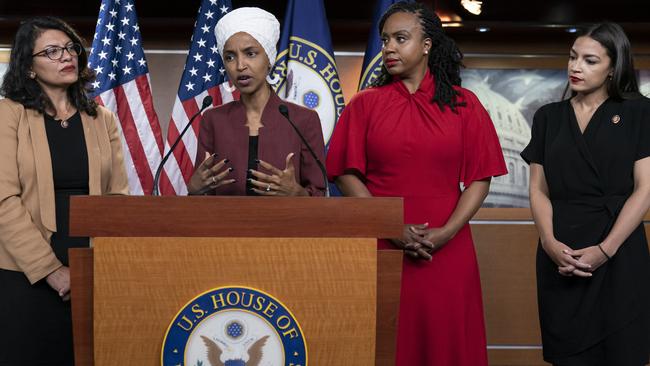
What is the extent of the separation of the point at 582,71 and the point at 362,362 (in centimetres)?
149

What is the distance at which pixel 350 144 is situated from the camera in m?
2.81

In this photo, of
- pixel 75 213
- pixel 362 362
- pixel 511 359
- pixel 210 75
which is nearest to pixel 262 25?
pixel 75 213

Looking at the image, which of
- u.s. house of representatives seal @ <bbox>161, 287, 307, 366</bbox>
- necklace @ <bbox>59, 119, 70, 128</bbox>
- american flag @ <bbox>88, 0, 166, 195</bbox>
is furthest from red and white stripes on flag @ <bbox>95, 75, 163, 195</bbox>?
u.s. house of representatives seal @ <bbox>161, 287, 307, 366</bbox>

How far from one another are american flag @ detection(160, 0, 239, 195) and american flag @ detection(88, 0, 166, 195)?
0.35 feet

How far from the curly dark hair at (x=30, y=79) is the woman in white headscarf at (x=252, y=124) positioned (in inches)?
18.0

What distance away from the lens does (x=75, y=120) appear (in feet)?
8.86

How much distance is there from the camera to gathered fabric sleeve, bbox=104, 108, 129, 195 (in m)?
2.78

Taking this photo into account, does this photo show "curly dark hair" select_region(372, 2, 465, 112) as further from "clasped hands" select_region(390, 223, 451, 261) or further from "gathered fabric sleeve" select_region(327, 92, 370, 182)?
"clasped hands" select_region(390, 223, 451, 261)

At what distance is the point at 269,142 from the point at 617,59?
1.25m

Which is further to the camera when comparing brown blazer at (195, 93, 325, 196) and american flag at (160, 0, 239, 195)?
american flag at (160, 0, 239, 195)

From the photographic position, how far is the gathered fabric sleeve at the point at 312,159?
8.32 feet

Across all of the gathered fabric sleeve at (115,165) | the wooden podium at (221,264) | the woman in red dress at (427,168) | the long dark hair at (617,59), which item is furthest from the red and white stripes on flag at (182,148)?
the wooden podium at (221,264)

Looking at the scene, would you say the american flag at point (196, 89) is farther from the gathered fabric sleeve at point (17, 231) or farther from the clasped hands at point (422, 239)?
the clasped hands at point (422, 239)

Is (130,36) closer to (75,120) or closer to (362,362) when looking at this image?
(75,120)
